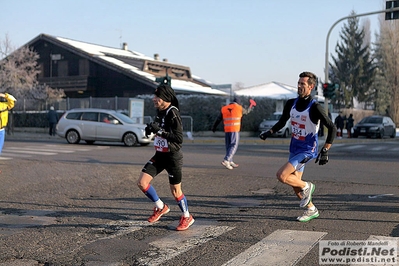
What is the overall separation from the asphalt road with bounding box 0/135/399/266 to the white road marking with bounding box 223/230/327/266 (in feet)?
0.04

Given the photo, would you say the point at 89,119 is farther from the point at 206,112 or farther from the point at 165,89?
the point at 165,89

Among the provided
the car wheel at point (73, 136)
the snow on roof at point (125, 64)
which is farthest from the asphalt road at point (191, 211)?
the snow on roof at point (125, 64)

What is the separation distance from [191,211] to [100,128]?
49.6 feet

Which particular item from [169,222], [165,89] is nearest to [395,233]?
[169,222]

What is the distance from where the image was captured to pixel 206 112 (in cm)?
3306

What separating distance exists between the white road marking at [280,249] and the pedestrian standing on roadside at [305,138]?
0.82 m

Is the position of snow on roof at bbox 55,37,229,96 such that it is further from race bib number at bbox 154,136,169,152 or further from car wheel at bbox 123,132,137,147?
race bib number at bbox 154,136,169,152

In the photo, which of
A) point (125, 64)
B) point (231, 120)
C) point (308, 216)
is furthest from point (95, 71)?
point (308, 216)

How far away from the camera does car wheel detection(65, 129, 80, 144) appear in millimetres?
22688

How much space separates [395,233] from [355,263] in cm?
151

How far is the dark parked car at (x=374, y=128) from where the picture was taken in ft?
106

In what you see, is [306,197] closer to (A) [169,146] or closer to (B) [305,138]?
(B) [305,138]

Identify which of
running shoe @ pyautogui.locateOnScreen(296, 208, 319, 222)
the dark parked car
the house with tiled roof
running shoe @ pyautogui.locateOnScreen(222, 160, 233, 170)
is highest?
the house with tiled roof

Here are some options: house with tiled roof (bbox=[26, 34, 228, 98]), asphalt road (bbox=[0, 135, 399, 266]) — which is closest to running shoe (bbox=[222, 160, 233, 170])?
asphalt road (bbox=[0, 135, 399, 266])
